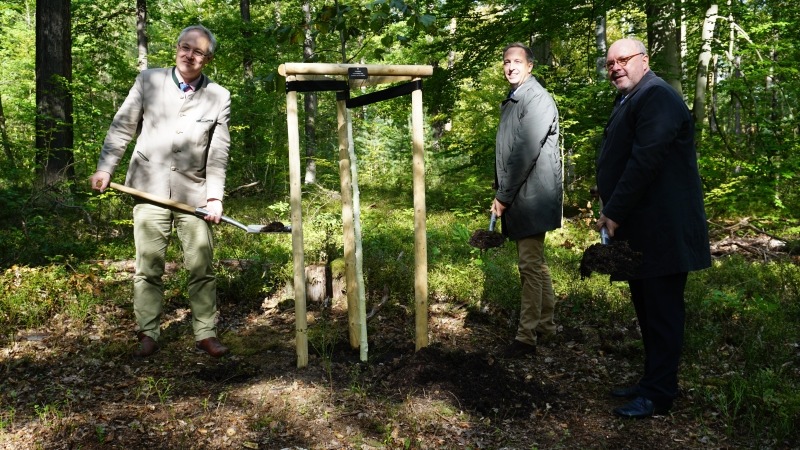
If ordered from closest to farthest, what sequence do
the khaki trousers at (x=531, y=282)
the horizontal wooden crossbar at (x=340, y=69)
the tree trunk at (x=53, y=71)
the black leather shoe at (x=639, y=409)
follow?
1. the black leather shoe at (x=639, y=409)
2. the horizontal wooden crossbar at (x=340, y=69)
3. the khaki trousers at (x=531, y=282)
4. the tree trunk at (x=53, y=71)

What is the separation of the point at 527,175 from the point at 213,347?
116 inches

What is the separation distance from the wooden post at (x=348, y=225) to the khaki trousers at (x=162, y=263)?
118 cm

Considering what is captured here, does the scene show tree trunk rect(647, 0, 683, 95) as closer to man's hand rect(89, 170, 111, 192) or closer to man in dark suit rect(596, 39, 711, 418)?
man in dark suit rect(596, 39, 711, 418)

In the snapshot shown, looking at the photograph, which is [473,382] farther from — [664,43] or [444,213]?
[444,213]

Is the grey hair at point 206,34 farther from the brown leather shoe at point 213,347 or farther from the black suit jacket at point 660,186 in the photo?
the black suit jacket at point 660,186

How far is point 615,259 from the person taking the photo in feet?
10.8

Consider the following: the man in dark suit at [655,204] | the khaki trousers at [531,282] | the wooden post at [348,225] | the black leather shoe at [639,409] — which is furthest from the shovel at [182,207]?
the black leather shoe at [639,409]

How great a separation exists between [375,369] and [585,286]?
300 centimetres

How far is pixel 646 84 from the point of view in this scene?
3.35 m

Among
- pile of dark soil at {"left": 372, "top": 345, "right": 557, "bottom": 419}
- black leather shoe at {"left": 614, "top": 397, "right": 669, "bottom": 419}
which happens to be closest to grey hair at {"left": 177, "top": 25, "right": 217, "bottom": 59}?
pile of dark soil at {"left": 372, "top": 345, "right": 557, "bottom": 419}

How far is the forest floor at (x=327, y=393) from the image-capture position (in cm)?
316

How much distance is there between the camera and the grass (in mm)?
3590

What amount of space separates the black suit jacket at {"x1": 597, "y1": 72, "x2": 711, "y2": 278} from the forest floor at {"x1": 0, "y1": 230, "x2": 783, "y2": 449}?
1.08 meters

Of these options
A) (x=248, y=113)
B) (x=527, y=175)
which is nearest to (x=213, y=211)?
(x=527, y=175)
